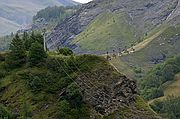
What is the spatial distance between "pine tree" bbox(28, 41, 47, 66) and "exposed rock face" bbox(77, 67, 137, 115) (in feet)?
27.0

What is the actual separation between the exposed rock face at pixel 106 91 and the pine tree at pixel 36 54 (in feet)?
27.0

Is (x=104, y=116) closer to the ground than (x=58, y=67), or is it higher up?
closer to the ground

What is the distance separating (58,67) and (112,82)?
8.50m

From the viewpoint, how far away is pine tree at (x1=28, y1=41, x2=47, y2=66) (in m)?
65.2

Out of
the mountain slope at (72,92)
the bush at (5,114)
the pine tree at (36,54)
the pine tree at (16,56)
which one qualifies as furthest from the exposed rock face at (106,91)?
the pine tree at (16,56)

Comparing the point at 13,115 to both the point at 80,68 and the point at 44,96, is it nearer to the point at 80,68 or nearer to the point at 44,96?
the point at 44,96

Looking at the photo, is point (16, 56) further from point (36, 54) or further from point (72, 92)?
point (72, 92)

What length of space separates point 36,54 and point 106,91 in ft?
42.9

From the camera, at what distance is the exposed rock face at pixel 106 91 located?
58.9 metres

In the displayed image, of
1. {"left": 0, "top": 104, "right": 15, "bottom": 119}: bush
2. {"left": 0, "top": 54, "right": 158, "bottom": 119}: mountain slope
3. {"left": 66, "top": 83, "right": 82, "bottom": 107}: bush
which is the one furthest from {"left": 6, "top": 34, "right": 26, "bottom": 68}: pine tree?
{"left": 66, "top": 83, "right": 82, "bottom": 107}: bush

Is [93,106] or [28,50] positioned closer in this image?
[93,106]

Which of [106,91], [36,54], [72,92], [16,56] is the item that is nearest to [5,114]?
[72,92]

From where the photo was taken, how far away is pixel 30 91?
61.9 m

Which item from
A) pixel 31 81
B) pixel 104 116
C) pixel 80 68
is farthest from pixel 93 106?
pixel 31 81
